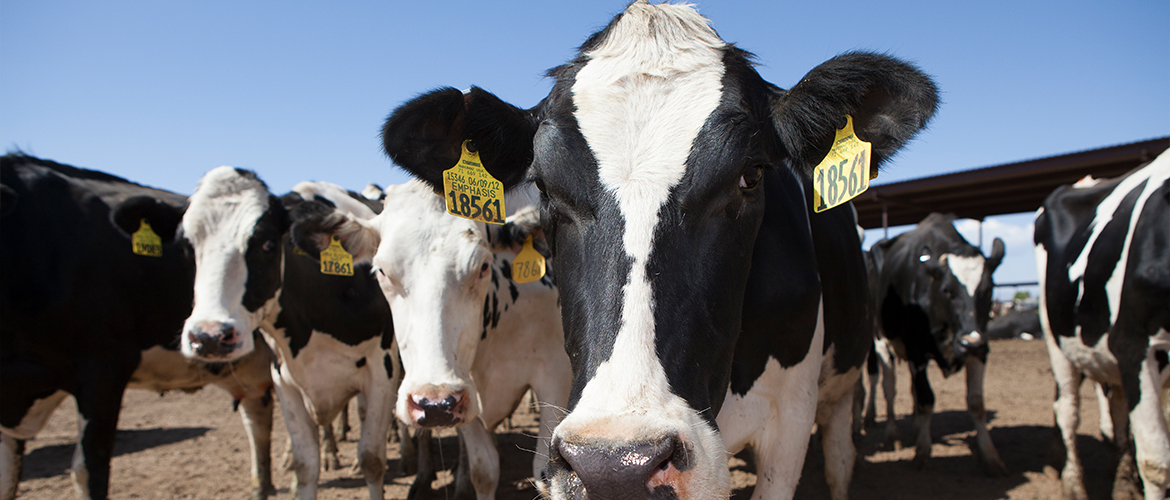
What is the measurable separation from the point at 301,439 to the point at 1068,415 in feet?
20.5

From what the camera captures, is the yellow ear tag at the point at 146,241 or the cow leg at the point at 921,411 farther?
the cow leg at the point at 921,411

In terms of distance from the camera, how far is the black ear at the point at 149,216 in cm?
468

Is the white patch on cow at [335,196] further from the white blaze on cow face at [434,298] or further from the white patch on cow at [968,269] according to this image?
the white patch on cow at [968,269]

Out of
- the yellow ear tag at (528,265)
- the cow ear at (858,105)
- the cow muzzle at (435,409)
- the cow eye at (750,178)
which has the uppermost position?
the cow ear at (858,105)

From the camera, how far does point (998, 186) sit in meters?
14.7

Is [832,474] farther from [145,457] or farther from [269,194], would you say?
[145,457]

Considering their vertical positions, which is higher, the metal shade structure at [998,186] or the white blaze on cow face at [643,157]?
the metal shade structure at [998,186]

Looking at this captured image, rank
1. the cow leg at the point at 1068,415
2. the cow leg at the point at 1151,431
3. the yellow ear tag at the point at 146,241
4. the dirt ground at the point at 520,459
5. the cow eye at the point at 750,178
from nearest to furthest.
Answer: the cow eye at the point at 750,178 → the cow leg at the point at 1151,431 → the yellow ear tag at the point at 146,241 → the cow leg at the point at 1068,415 → the dirt ground at the point at 520,459

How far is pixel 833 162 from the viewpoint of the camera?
2.18 m

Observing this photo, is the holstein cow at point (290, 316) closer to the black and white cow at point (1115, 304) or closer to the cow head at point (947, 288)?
the black and white cow at point (1115, 304)

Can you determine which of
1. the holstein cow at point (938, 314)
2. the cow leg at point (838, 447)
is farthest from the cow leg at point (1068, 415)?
the cow leg at point (838, 447)

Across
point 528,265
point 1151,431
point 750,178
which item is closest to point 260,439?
point 528,265

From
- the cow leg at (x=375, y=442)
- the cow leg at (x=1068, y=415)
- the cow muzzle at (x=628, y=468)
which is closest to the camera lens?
the cow muzzle at (x=628, y=468)

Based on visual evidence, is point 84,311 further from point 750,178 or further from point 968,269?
point 968,269
